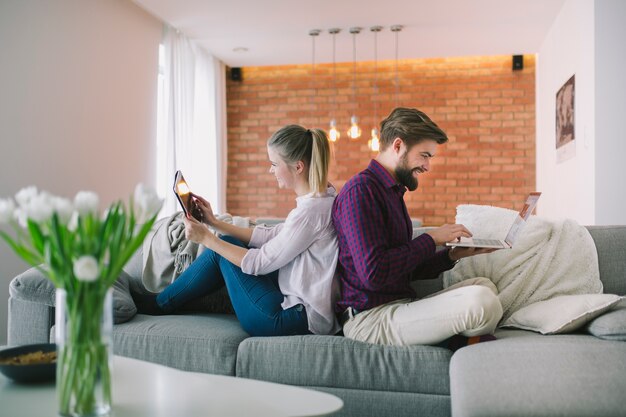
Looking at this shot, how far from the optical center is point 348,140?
734 cm

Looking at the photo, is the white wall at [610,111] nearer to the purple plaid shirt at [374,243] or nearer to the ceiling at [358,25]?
the ceiling at [358,25]

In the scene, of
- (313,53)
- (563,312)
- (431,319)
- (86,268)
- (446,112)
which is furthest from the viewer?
(446,112)

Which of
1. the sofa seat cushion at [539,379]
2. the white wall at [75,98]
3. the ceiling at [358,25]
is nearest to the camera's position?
the sofa seat cushion at [539,379]

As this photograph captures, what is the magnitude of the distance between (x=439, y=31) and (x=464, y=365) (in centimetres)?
476

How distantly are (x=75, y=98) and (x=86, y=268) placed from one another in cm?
379

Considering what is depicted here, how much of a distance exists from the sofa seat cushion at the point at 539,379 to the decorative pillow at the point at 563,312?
8.6 inches

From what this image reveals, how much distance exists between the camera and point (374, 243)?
203cm

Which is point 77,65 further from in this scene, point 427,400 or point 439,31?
point 427,400

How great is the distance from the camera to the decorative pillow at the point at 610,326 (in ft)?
6.46

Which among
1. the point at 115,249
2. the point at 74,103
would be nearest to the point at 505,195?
the point at 74,103

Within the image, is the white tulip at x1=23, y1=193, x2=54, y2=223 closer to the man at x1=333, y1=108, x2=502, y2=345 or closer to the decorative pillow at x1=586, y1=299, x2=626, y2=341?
the man at x1=333, y1=108, x2=502, y2=345

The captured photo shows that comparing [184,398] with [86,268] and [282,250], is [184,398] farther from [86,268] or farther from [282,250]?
[282,250]

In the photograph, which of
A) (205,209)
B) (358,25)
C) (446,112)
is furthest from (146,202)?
(446,112)

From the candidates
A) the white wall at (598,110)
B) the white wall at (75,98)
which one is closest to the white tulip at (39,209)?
the white wall at (75,98)
